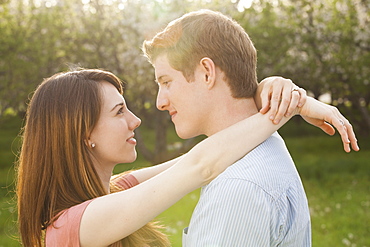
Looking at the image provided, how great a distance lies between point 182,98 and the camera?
2.58 m

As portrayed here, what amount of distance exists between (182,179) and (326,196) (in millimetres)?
8289

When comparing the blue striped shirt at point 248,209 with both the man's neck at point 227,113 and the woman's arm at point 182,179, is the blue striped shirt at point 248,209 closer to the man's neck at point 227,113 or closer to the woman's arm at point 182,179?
the woman's arm at point 182,179

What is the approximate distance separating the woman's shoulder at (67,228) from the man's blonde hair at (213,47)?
3.06 ft

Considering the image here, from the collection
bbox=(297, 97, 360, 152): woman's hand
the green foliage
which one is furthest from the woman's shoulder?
the green foliage

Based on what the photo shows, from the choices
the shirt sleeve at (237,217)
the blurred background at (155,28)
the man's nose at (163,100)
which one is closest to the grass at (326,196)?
the blurred background at (155,28)

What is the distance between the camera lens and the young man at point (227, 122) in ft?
6.98

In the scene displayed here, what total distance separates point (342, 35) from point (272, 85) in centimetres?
1247

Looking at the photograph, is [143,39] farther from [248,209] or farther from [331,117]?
[248,209]

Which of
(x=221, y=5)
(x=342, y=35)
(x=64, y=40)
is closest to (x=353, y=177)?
(x=342, y=35)

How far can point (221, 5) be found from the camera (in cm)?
1429

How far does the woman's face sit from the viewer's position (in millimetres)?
3043

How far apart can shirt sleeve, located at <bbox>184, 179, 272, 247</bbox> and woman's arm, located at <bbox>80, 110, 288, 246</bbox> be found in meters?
0.20

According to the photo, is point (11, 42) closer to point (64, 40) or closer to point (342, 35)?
point (64, 40)

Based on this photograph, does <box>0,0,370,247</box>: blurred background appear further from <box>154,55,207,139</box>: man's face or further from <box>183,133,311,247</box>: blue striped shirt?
<box>183,133,311,247</box>: blue striped shirt
